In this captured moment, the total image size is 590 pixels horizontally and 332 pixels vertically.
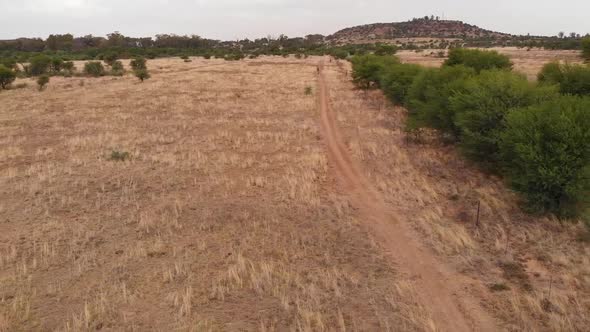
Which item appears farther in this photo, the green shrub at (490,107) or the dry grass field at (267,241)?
the green shrub at (490,107)

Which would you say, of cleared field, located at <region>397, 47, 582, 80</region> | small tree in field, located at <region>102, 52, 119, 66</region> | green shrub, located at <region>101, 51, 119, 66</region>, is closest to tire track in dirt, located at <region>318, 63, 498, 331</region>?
cleared field, located at <region>397, 47, 582, 80</region>

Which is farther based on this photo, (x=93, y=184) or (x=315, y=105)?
(x=315, y=105)

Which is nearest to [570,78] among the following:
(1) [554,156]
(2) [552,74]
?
(2) [552,74]

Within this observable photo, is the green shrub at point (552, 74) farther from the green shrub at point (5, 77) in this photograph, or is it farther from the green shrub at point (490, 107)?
the green shrub at point (5, 77)

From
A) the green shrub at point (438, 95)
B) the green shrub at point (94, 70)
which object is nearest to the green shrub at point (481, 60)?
the green shrub at point (438, 95)

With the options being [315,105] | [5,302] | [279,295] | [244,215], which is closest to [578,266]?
[279,295]

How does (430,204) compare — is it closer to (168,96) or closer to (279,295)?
(279,295)
